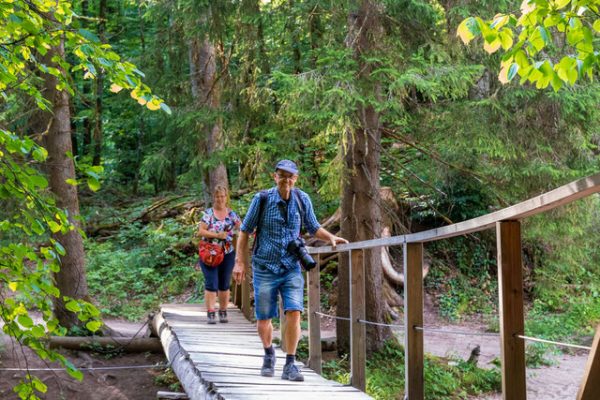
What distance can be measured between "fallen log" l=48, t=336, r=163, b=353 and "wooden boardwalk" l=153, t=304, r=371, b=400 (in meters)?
0.96

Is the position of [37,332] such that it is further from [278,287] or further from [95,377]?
[95,377]

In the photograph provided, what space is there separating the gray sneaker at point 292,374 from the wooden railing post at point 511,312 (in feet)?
9.74

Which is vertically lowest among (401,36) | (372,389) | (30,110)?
(372,389)

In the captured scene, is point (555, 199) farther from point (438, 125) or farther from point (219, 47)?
point (219, 47)

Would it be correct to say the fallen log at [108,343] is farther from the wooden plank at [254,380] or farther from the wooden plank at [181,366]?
the wooden plank at [254,380]

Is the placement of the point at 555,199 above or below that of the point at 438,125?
below

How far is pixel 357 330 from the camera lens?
19.6 ft

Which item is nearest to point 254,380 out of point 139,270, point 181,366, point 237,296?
point 181,366

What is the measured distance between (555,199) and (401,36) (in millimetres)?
7620

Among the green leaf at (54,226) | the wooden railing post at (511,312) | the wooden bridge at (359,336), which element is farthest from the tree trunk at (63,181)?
the wooden railing post at (511,312)

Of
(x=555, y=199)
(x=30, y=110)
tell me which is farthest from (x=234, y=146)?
(x=555, y=199)

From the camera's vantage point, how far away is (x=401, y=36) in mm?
9836

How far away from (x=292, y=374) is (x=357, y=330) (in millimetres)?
652

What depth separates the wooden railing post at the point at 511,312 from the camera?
3.08 metres
